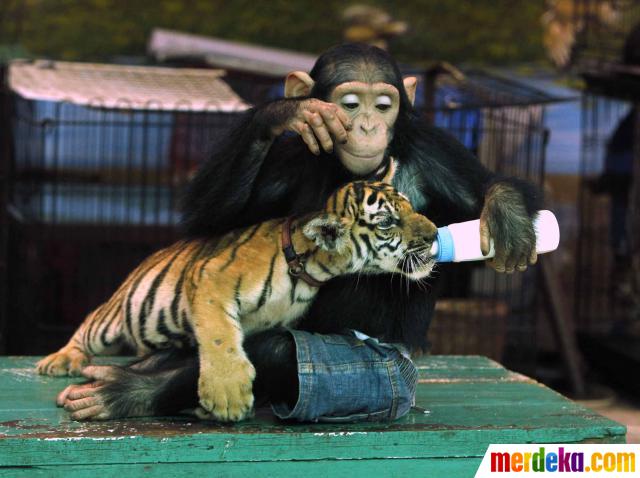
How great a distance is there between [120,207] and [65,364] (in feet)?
9.61

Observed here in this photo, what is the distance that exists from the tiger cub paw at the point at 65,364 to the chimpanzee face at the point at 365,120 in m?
1.07

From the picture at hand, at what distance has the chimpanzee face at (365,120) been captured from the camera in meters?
2.49

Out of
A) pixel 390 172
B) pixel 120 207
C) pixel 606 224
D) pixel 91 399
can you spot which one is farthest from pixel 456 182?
pixel 606 224

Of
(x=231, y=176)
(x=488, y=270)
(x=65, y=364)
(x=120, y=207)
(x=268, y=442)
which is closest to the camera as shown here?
(x=268, y=442)

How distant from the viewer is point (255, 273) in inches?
97.7

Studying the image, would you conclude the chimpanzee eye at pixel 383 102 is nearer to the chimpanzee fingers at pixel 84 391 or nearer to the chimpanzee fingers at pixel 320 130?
the chimpanzee fingers at pixel 320 130

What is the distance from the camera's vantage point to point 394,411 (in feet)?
8.42

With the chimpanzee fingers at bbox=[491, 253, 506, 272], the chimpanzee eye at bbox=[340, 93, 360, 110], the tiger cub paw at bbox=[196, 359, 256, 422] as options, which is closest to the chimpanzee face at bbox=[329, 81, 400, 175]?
the chimpanzee eye at bbox=[340, 93, 360, 110]

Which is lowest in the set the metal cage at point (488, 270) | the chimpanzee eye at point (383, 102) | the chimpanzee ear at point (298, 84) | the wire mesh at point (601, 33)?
the metal cage at point (488, 270)

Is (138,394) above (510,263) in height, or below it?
below

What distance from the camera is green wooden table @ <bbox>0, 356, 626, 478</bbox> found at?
7.53 ft

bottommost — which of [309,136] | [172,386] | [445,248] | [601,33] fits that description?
[172,386]

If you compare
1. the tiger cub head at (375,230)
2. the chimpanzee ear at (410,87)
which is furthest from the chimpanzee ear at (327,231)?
the chimpanzee ear at (410,87)

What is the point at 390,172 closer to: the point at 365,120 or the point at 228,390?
the point at 365,120
